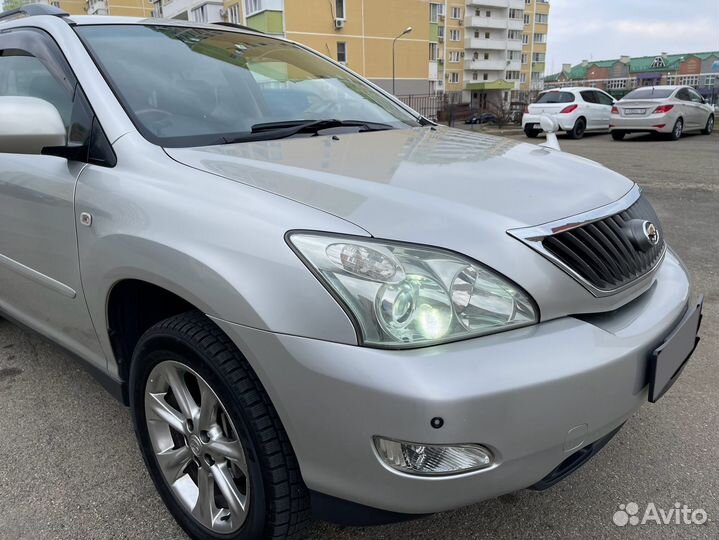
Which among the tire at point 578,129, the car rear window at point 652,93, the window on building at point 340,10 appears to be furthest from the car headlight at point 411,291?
the window on building at point 340,10

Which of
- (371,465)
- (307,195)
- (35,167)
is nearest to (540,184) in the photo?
(307,195)

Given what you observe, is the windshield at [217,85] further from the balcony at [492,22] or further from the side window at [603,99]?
the balcony at [492,22]

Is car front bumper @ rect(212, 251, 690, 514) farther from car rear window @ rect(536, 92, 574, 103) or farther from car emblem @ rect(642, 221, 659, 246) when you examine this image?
car rear window @ rect(536, 92, 574, 103)

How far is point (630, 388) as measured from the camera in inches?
59.8

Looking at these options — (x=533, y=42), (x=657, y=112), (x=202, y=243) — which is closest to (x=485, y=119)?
(x=657, y=112)

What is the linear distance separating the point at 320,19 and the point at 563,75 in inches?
2800

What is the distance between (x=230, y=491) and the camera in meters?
1.68

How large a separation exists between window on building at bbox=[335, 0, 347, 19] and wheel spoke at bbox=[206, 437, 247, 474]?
40417mm

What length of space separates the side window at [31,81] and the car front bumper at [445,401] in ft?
4.23

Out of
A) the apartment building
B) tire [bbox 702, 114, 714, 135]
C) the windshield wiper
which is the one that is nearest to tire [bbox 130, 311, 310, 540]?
the windshield wiper

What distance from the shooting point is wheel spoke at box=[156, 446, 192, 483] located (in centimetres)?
184

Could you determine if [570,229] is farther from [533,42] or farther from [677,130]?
[533,42]

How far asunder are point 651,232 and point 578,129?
1664cm

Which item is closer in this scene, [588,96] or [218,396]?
[218,396]
